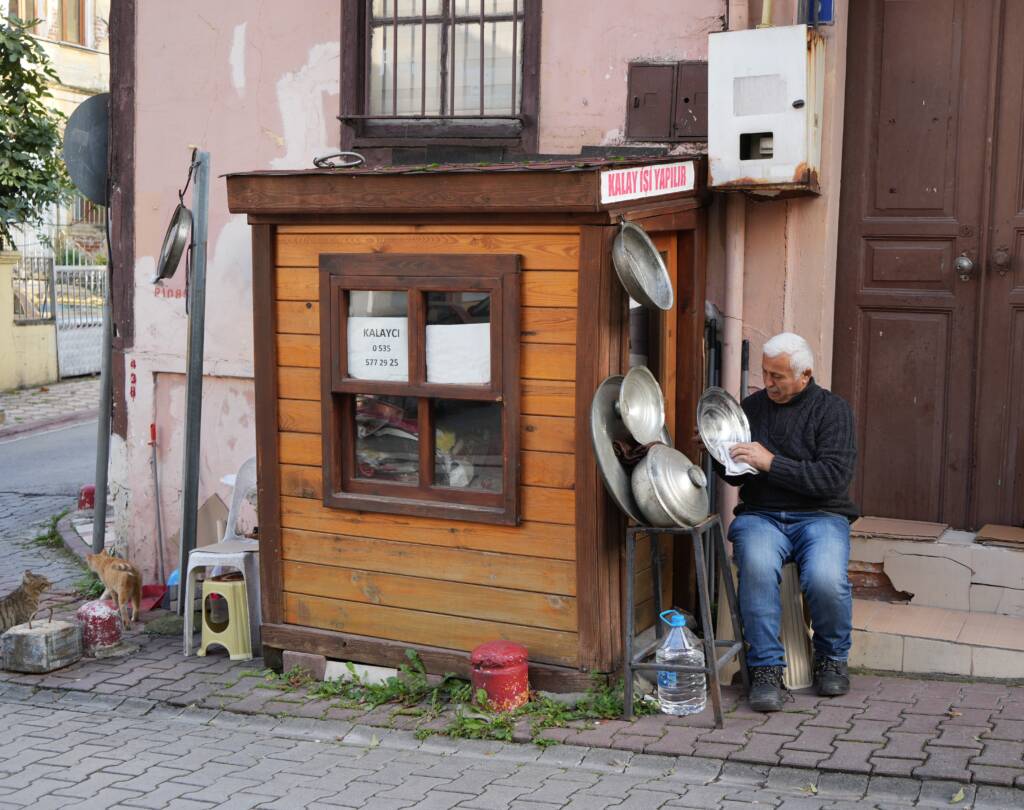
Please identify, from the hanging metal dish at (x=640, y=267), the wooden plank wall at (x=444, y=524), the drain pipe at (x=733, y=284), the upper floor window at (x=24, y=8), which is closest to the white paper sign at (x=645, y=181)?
the hanging metal dish at (x=640, y=267)

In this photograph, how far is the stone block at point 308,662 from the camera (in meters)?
6.16

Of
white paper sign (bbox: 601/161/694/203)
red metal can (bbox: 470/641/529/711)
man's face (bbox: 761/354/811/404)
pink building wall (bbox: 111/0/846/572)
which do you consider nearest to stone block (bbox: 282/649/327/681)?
red metal can (bbox: 470/641/529/711)

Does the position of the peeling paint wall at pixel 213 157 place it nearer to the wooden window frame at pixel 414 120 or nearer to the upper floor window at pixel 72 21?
the wooden window frame at pixel 414 120

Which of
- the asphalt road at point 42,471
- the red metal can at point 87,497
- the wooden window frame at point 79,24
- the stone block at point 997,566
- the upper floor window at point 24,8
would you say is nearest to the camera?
the stone block at point 997,566

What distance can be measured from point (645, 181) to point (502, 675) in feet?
6.82

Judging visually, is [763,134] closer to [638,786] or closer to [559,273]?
[559,273]

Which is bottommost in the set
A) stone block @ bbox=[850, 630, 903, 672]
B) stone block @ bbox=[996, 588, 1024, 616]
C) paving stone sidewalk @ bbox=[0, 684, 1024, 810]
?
paving stone sidewalk @ bbox=[0, 684, 1024, 810]

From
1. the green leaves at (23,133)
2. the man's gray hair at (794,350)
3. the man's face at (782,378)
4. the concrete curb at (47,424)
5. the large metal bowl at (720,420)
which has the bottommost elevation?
the concrete curb at (47,424)

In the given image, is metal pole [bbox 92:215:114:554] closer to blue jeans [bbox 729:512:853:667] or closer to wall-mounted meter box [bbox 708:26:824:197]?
wall-mounted meter box [bbox 708:26:824:197]

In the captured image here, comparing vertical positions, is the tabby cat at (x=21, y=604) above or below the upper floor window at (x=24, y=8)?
below

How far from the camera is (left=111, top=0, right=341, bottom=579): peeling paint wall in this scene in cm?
742

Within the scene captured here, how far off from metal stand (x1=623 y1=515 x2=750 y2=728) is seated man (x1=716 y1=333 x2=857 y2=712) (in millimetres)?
109

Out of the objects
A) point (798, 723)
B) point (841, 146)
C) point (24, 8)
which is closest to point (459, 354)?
point (798, 723)

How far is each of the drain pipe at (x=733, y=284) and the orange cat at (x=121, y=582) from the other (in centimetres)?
312
